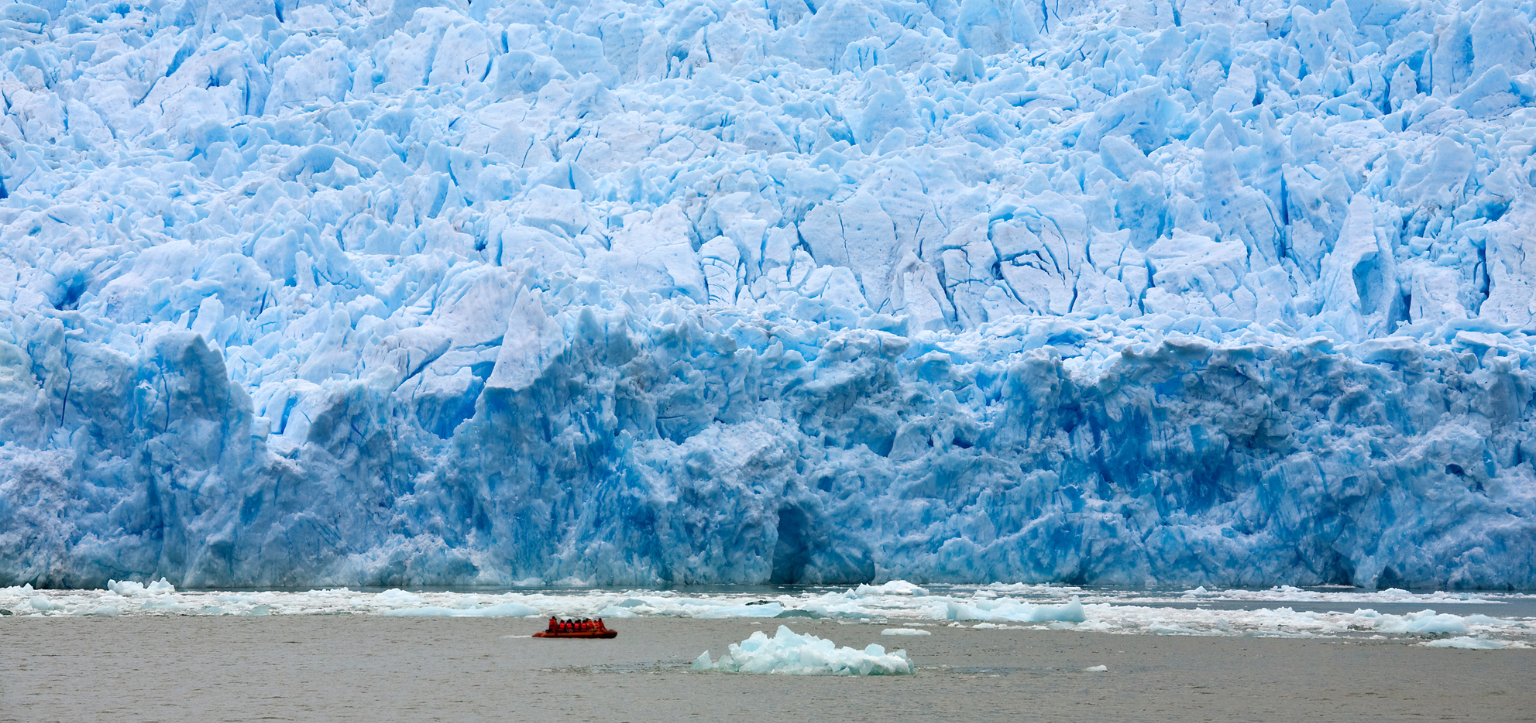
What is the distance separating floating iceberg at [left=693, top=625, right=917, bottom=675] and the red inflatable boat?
2479 mm

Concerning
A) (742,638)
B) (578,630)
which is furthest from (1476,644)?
(578,630)

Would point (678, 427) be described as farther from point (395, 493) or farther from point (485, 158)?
point (485, 158)

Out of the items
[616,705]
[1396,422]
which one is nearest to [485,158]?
[1396,422]

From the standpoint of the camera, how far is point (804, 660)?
10258 mm

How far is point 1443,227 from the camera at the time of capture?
19.8 metres

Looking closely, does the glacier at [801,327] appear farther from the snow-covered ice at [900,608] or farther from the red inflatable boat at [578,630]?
the red inflatable boat at [578,630]

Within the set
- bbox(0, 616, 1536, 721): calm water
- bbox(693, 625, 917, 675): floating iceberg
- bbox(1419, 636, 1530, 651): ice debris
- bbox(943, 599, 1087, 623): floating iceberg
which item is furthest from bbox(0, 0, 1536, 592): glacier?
bbox(693, 625, 917, 675): floating iceberg

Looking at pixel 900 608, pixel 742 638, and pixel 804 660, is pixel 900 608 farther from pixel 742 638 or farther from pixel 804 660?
pixel 804 660

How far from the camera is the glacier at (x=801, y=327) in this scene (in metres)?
17.5

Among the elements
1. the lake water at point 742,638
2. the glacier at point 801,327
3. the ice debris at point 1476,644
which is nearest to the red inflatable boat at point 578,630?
the lake water at point 742,638

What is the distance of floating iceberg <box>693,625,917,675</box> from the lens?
396 inches

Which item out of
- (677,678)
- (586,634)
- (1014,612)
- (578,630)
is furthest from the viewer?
(1014,612)

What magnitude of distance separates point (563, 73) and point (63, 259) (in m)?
8.54

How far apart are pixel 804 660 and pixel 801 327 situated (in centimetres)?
924
